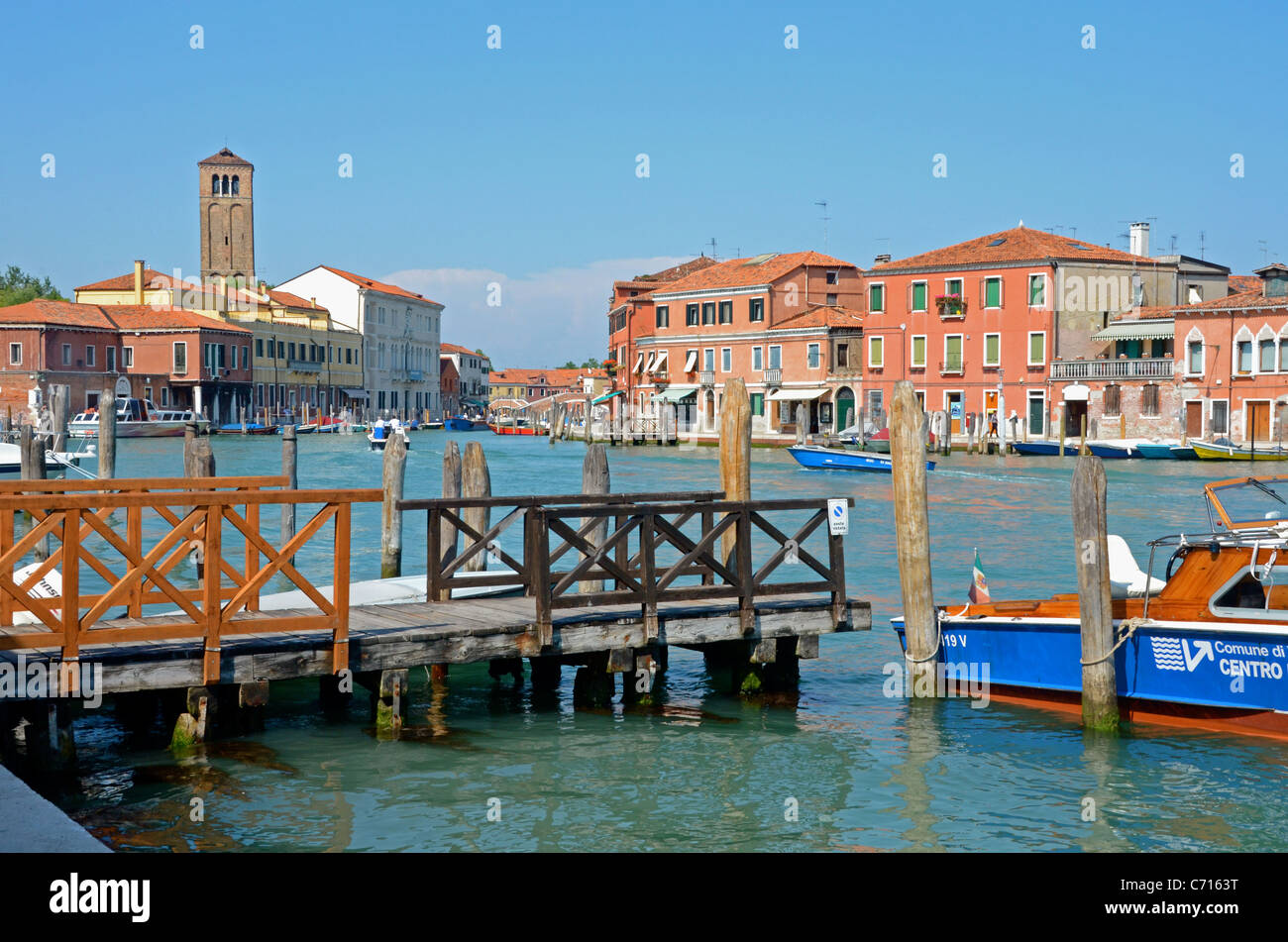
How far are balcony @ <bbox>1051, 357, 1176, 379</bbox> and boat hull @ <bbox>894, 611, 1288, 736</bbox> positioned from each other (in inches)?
1614

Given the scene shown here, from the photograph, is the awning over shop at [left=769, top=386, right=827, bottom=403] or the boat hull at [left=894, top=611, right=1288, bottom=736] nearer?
the boat hull at [left=894, top=611, right=1288, bottom=736]

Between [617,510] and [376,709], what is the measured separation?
2294 mm

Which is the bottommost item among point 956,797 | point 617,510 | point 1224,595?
point 956,797

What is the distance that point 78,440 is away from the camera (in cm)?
5241

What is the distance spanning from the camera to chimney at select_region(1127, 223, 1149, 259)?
2235 inches

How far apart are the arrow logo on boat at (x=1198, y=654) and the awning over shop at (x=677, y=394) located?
57348mm

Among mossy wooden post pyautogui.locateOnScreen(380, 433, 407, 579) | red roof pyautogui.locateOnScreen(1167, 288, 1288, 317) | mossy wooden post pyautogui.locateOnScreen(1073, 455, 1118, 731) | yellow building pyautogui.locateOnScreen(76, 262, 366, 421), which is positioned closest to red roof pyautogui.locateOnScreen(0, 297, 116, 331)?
yellow building pyautogui.locateOnScreen(76, 262, 366, 421)

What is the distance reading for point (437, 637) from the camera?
973 cm

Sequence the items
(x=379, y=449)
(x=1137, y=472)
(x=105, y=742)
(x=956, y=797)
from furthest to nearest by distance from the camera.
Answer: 1. (x=379, y=449)
2. (x=1137, y=472)
3. (x=105, y=742)
4. (x=956, y=797)

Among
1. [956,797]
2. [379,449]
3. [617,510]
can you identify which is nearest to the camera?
[956,797]

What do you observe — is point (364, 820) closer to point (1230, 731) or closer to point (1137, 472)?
point (1230, 731)

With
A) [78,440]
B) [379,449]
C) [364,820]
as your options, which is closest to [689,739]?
[364,820]

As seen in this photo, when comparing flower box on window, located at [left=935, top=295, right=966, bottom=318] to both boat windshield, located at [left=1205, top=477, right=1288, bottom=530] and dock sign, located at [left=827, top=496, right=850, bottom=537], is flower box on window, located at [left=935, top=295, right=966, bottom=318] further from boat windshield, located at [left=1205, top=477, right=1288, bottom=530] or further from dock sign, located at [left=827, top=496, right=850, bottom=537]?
dock sign, located at [left=827, top=496, right=850, bottom=537]

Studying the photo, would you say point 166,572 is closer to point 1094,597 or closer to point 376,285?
point 1094,597
